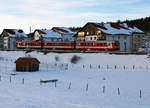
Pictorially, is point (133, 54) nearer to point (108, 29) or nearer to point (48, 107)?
point (108, 29)

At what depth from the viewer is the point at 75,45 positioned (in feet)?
185

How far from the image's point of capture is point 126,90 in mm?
22797

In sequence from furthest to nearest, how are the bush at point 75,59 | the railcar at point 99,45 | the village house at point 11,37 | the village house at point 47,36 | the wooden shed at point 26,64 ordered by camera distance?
the village house at point 11,37 → the village house at point 47,36 → the railcar at point 99,45 → the bush at point 75,59 → the wooden shed at point 26,64

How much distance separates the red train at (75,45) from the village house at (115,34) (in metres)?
7.45

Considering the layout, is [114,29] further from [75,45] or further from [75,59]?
[75,59]

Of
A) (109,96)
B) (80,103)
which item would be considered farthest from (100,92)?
(80,103)

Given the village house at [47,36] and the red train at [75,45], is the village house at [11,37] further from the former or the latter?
the red train at [75,45]

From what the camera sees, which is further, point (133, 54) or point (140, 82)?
point (133, 54)

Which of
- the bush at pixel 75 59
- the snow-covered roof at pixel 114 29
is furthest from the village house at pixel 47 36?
the bush at pixel 75 59

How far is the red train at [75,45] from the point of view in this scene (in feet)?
161

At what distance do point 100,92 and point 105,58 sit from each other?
23949mm

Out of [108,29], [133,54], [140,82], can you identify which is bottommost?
[140,82]

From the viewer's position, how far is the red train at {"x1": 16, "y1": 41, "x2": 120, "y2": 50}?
49.0 meters

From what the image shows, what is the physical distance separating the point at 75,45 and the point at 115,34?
38.4ft
